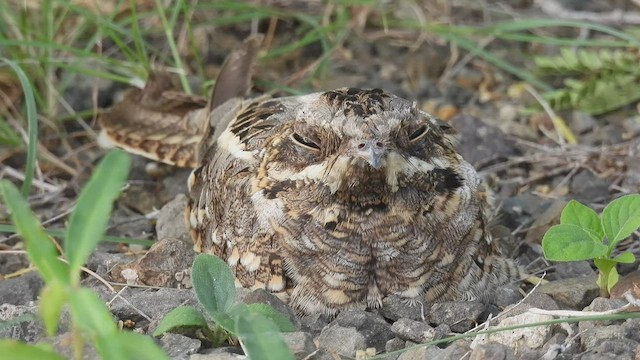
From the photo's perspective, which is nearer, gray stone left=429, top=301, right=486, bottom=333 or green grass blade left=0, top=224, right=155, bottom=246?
gray stone left=429, top=301, right=486, bottom=333

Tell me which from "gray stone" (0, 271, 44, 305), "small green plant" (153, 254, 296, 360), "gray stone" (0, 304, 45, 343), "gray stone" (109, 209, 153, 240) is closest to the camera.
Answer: "small green plant" (153, 254, 296, 360)

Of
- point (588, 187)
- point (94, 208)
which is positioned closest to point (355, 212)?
point (94, 208)

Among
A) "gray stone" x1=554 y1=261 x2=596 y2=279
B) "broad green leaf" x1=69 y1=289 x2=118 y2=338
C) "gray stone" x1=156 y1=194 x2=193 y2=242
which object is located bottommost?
"gray stone" x1=156 y1=194 x2=193 y2=242

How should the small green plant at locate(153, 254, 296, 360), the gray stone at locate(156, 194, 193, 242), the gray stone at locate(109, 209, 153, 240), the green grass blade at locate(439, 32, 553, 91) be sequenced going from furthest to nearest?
the green grass blade at locate(439, 32, 553, 91) < the gray stone at locate(109, 209, 153, 240) < the gray stone at locate(156, 194, 193, 242) < the small green plant at locate(153, 254, 296, 360)

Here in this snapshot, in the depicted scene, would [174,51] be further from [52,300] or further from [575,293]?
[52,300]

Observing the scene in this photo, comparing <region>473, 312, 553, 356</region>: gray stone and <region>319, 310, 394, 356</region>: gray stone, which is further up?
<region>473, 312, 553, 356</region>: gray stone

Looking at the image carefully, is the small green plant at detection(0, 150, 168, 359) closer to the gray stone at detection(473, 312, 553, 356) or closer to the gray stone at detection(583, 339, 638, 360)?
the gray stone at detection(473, 312, 553, 356)

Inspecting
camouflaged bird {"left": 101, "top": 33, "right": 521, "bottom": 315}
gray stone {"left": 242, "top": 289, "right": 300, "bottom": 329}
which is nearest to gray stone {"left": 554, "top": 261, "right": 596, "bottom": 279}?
camouflaged bird {"left": 101, "top": 33, "right": 521, "bottom": 315}

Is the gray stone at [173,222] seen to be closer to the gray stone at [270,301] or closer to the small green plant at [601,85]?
the gray stone at [270,301]
